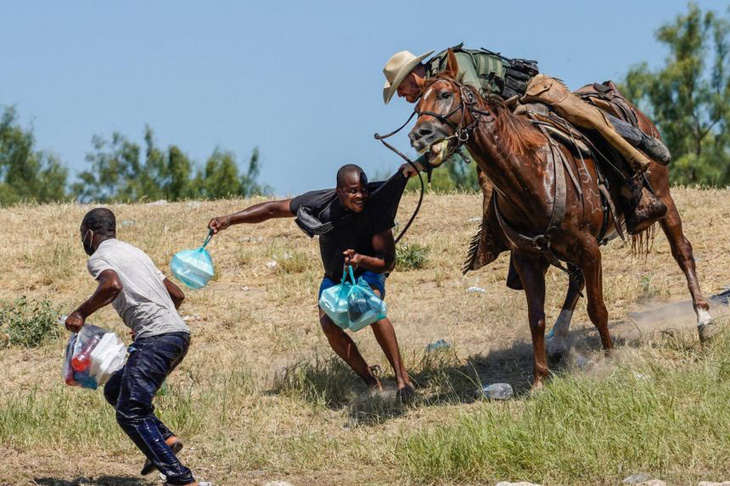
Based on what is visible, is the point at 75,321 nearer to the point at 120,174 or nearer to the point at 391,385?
the point at 391,385

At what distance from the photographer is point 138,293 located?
7109 mm

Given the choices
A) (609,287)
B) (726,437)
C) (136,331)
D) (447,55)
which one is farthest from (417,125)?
(609,287)

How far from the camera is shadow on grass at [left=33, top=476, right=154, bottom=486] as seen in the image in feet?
23.8

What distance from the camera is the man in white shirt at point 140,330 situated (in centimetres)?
688

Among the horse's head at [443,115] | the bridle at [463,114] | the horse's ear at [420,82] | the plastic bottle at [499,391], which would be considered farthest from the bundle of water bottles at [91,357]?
the plastic bottle at [499,391]

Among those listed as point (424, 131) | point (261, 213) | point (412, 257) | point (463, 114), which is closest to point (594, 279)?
point (463, 114)

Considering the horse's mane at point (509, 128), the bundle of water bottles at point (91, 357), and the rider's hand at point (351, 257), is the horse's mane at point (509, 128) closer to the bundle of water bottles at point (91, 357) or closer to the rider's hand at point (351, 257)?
the rider's hand at point (351, 257)

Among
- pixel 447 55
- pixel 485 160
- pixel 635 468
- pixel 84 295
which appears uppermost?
pixel 447 55

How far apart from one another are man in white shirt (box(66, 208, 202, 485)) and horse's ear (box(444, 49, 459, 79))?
249 cm

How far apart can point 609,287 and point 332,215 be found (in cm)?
389

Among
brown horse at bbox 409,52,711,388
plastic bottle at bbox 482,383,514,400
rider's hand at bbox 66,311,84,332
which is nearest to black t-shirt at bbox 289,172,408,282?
brown horse at bbox 409,52,711,388

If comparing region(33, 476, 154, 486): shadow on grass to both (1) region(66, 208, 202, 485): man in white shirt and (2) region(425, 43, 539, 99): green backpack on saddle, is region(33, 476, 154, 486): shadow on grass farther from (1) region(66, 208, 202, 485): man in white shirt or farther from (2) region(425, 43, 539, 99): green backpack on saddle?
(2) region(425, 43, 539, 99): green backpack on saddle

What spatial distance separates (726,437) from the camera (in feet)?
22.2

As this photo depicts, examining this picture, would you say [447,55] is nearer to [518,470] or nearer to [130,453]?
[518,470]
